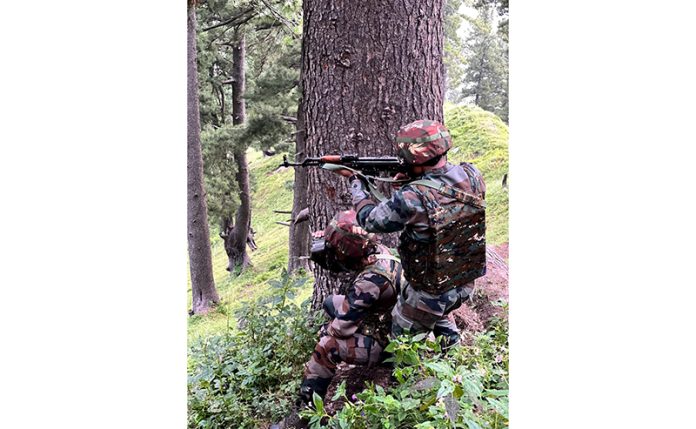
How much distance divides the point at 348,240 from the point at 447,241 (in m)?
0.44

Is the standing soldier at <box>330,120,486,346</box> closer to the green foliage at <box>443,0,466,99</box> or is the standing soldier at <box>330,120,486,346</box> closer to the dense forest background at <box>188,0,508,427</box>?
the dense forest background at <box>188,0,508,427</box>

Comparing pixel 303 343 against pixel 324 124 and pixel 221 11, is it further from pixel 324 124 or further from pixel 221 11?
pixel 221 11

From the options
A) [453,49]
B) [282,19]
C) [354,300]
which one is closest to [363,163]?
[354,300]

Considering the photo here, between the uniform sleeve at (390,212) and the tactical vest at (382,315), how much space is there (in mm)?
280

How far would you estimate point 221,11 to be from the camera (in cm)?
635

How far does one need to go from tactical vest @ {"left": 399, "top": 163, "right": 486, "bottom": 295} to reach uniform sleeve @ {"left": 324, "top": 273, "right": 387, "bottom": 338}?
0.15 metres

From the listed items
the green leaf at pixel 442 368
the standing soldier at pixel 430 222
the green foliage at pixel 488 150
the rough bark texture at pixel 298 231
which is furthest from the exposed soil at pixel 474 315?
the rough bark texture at pixel 298 231

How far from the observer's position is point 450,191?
2.54 m

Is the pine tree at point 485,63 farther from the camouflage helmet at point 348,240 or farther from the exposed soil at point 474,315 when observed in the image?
the camouflage helmet at point 348,240

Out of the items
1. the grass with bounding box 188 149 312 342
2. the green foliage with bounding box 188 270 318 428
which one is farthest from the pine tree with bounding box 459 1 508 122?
the grass with bounding box 188 149 312 342

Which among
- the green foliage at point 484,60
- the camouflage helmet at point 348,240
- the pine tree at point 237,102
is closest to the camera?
the camouflage helmet at point 348,240

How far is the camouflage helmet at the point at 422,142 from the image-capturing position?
251 centimetres

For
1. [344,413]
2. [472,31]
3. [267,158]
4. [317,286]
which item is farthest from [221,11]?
[344,413]
